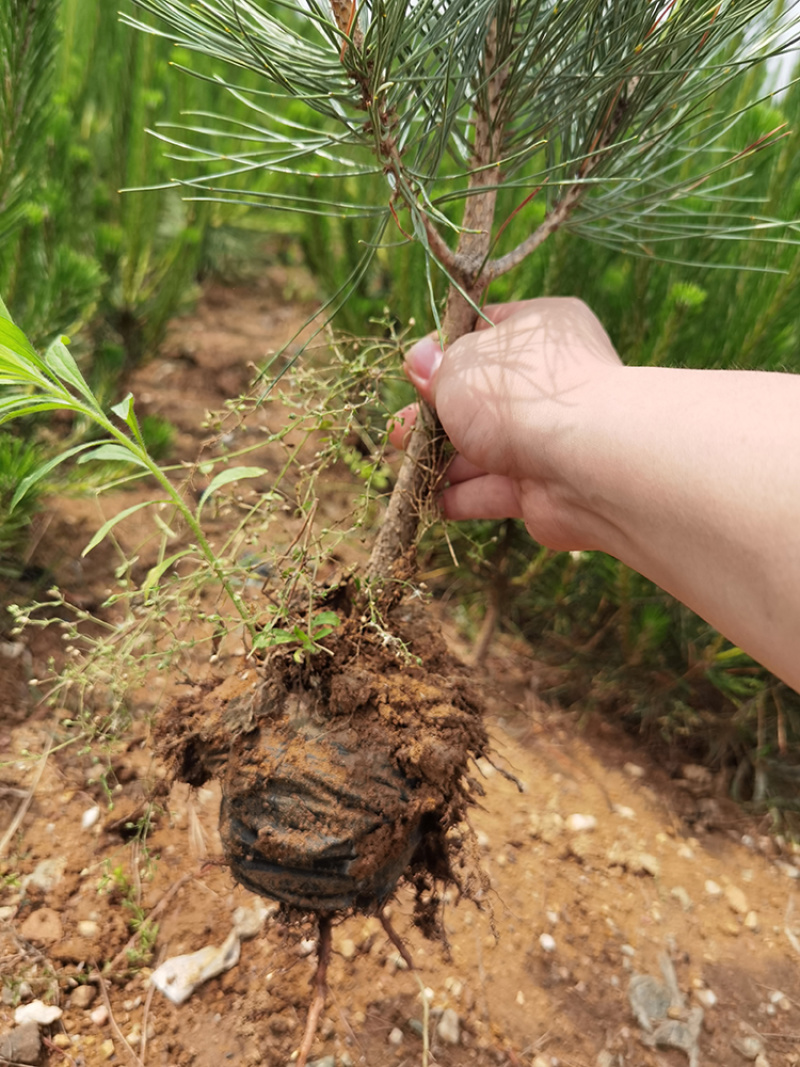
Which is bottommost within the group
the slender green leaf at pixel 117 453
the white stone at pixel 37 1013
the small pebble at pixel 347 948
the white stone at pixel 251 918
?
the small pebble at pixel 347 948

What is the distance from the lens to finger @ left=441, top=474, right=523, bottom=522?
1327 millimetres

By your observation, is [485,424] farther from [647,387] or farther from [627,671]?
[627,671]

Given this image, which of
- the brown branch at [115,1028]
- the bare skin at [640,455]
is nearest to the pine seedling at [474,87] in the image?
the bare skin at [640,455]

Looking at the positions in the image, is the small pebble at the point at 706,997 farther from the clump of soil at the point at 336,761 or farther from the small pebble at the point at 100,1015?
the small pebble at the point at 100,1015

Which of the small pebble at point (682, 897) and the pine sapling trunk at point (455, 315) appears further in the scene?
the small pebble at point (682, 897)

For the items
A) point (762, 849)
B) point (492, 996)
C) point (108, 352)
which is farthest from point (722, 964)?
point (108, 352)

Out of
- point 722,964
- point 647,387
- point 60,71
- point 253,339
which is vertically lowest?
point 722,964

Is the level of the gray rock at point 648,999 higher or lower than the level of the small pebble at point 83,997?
higher

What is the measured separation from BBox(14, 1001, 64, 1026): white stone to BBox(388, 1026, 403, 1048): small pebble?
52 cm

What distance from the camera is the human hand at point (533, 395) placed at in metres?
1.05

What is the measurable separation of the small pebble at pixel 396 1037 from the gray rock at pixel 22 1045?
53 centimetres

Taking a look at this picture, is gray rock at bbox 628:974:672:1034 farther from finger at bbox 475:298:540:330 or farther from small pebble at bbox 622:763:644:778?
finger at bbox 475:298:540:330

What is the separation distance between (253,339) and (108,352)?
1294 mm

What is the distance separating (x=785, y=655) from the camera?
807 mm
